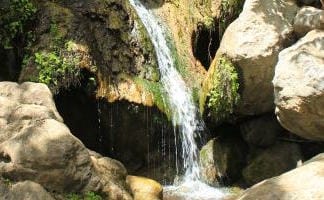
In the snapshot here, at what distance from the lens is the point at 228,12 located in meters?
12.5

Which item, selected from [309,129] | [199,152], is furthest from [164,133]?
[309,129]

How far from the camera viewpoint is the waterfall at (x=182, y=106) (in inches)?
447

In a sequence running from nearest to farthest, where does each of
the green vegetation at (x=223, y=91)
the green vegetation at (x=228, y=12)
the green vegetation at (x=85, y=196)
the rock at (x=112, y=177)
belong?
1. the green vegetation at (x=85, y=196)
2. the rock at (x=112, y=177)
3. the green vegetation at (x=223, y=91)
4. the green vegetation at (x=228, y=12)

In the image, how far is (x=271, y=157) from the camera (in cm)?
1072

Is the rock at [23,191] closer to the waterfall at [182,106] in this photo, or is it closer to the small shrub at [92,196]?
the small shrub at [92,196]

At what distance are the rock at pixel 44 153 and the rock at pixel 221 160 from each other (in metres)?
3.81

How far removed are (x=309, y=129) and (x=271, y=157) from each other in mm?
1997

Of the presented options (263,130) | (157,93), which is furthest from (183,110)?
(263,130)

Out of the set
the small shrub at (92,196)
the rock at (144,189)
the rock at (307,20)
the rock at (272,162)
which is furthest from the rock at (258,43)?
the small shrub at (92,196)

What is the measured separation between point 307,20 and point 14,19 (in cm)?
589

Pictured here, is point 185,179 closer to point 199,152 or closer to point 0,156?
point 199,152

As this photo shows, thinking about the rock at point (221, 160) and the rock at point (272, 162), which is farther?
the rock at point (221, 160)

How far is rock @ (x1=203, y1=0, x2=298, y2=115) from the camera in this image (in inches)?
390

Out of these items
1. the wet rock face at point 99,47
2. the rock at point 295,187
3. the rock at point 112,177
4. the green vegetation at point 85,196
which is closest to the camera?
the rock at point 295,187
